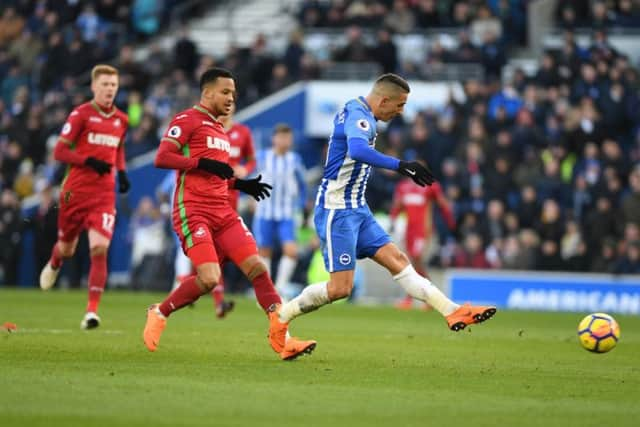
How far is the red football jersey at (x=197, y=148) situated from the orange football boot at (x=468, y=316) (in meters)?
2.31

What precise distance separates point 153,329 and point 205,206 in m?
1.16

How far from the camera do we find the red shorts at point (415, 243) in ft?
75.3

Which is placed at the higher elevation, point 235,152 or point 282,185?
point 282,185

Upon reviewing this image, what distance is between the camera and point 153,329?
39.0ft

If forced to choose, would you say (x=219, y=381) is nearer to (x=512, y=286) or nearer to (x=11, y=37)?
(x=512, y=286)

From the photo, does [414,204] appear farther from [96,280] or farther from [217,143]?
[217,143]

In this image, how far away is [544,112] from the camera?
2689 centimetres

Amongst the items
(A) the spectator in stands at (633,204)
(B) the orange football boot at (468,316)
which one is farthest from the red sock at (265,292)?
(A) the spectator in stands at (633,204)

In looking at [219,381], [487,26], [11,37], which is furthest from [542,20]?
[219,381]

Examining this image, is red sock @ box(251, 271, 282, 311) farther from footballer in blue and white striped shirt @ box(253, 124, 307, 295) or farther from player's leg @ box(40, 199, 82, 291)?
footballer in blue and white striped shirt @ box(253, 124, 307, 295)

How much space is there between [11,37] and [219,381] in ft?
91.8

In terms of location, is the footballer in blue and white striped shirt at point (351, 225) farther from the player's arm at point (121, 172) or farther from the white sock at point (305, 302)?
the player's arm at point (121, 172)

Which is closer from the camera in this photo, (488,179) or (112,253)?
(488,179)

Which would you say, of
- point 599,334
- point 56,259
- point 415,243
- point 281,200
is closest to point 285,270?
point 281,200
